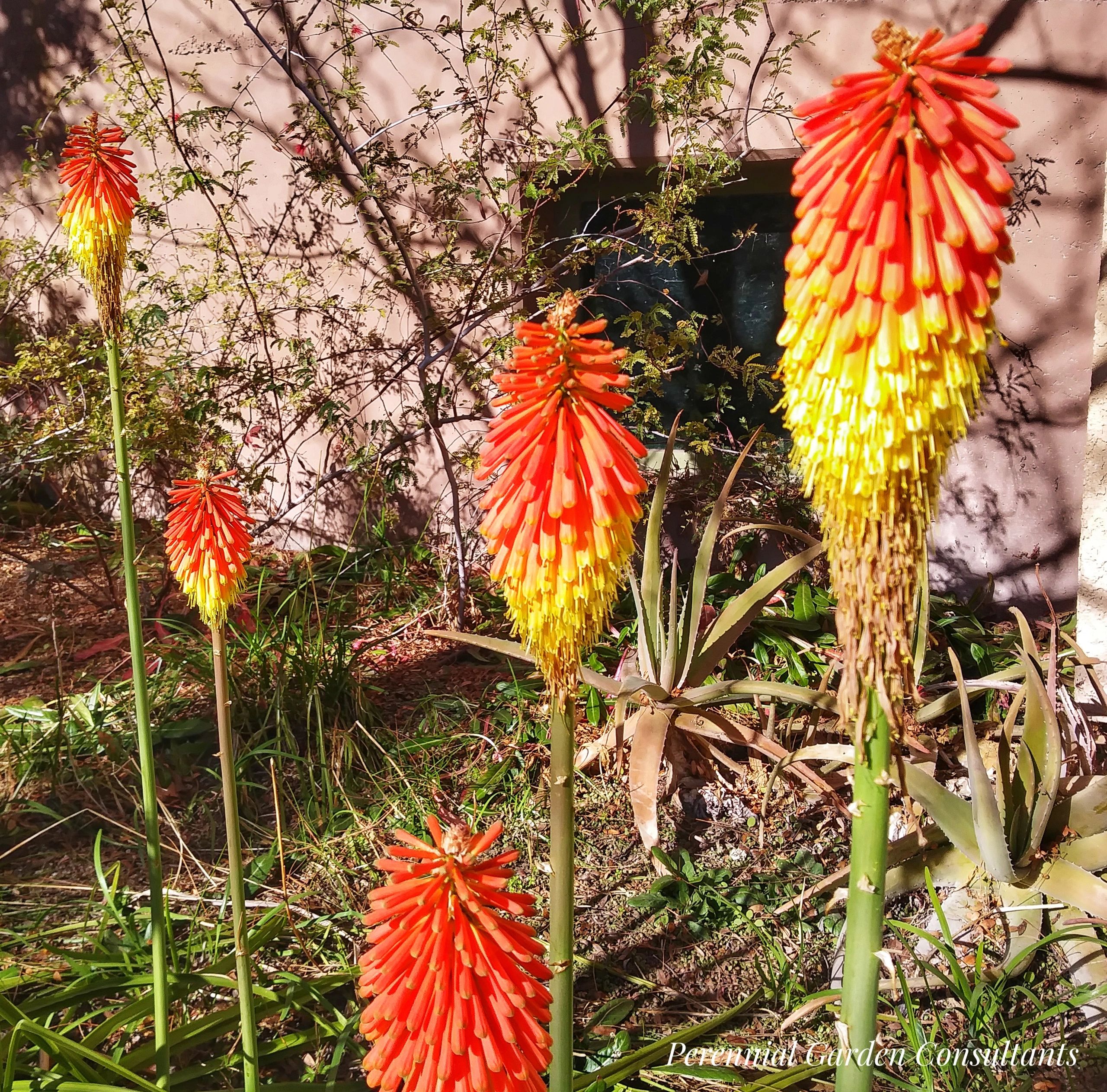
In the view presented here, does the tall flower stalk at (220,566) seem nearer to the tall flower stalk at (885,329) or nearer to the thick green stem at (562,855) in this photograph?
the thick green stem at (562,855)

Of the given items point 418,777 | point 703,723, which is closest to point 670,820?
point 703,723

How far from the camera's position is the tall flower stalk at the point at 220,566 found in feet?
5.94

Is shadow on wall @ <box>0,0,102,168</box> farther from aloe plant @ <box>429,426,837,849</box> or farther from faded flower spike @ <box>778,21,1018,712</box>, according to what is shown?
faded flower spike @ <box>778,21,1018,712</box>

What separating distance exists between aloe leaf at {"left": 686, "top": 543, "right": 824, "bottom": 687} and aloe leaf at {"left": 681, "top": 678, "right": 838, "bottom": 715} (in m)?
0.07

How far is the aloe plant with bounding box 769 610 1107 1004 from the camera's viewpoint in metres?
2.54

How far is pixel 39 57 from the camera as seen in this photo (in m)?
5.34

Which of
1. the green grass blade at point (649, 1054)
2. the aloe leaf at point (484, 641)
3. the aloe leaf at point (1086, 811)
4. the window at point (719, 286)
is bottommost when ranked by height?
the green grass blade at point (649, 1054)

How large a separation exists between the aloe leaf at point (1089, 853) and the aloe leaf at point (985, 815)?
0.64 feet

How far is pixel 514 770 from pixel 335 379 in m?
2.36

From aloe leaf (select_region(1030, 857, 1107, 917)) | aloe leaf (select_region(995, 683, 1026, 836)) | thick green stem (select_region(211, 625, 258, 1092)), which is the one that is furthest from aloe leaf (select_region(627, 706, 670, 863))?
thick green stem (select_region(211, 625, 258, 1092))

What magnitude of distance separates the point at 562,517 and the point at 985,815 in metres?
1.72

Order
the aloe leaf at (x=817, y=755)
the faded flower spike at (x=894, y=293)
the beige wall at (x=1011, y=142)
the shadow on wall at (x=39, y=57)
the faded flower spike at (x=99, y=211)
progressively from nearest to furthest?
the faded flower spike at (x=894, y=293) < the faded flower spike at (x=99, y=211) < the aloe leaf at (x=817, y=755) < the beige wall at (x=1011, y=142) < the shadow on wall at (x=39, y=57)

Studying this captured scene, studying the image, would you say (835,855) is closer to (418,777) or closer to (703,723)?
(703,723)

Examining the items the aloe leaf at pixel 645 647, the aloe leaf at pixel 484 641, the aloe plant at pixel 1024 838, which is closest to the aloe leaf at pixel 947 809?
the aloe plant at pixel 1024 838
